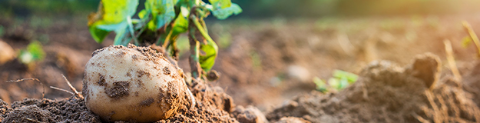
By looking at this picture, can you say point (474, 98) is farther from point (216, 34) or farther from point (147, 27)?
point (216, 34)

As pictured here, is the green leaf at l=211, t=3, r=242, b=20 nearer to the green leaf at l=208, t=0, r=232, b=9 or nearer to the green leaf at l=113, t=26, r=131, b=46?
the green leaf at l=208, t=0, r=232, b=9

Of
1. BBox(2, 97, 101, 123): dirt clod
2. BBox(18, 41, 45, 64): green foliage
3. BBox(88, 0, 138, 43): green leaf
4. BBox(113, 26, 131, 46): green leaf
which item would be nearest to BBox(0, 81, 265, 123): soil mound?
BBox(2, 97, 101, 123): dirt clod

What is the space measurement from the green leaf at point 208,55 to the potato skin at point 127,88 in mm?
545

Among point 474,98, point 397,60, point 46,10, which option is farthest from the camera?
point 46,10

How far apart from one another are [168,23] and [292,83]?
144 inches

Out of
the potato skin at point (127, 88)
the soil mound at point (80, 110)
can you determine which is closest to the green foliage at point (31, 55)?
the soil mound at point (80, 110)

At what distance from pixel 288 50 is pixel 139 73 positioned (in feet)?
17.7

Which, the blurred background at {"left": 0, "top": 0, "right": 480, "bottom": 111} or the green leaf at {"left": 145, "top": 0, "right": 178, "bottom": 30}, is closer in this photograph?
the green leaf at {"left": 145, "top": 0, "right": 178, "bottom": 30}

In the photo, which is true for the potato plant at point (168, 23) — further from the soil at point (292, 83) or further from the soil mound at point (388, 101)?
the soil mound at point (388, 101)

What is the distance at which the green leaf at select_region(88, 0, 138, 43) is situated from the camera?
1.85m

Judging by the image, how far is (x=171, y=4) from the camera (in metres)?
1.63

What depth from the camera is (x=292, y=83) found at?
5.05m

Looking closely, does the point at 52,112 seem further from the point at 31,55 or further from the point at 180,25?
the point at 31,55

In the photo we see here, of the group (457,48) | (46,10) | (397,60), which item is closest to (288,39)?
(397,60)
